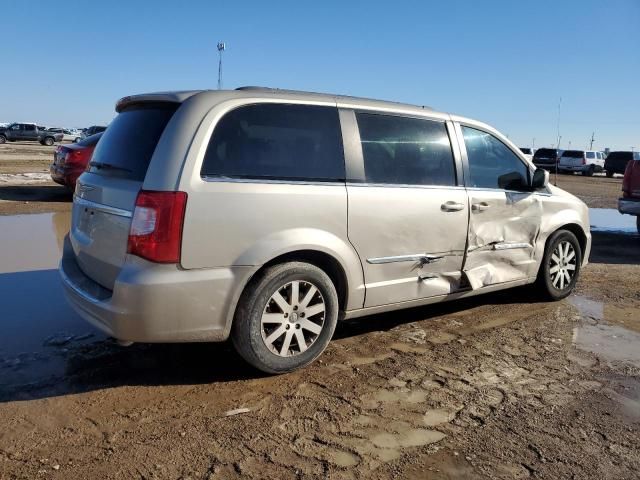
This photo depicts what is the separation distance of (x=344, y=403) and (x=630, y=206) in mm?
9059

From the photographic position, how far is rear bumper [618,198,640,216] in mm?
10281

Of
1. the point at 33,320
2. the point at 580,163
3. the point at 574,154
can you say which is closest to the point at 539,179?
the point at 33,320

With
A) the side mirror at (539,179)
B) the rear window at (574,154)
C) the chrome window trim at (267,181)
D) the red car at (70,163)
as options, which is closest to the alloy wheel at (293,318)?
the chrome window trim at (267,181)

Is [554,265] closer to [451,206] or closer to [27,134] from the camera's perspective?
[451,206]

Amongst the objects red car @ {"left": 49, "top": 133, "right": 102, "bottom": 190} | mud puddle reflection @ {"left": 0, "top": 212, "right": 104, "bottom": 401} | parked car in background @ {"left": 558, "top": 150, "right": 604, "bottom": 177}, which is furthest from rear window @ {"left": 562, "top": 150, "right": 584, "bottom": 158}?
mud puddle reflection @ {"left": 0, "top": 212, "right": 104, "bottom": 401}

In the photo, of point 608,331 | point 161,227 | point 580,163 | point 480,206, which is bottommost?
point 608,331

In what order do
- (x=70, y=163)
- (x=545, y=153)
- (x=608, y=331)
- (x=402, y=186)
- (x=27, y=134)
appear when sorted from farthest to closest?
1. (x=27, y=134)
2. (x=545, y=153)
3. (x=70, y=163)
4. (x=608, y=331)
5. (x=402, y=186)

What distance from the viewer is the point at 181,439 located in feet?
9.74

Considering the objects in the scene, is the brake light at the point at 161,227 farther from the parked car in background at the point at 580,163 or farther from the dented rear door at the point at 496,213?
the parked car in background at the point at 580,163

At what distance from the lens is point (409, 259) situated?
436 cm

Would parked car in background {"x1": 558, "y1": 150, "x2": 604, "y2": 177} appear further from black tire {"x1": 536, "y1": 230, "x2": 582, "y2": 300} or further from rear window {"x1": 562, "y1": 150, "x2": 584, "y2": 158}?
black tire {"x1": 536, "y1": 230, "x2": 582, "y2": 300}

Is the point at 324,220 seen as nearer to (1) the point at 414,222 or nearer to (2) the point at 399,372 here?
(1) the point at 414,222

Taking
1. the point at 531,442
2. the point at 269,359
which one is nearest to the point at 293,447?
the point at 269,359

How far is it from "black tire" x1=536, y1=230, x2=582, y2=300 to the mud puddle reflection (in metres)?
4.20
